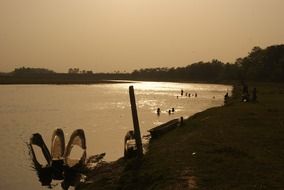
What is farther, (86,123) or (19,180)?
(86,123)

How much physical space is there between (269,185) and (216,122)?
16.0 meters

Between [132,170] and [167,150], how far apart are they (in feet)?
9.47

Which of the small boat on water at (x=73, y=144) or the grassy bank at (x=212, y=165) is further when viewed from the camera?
the small boat on water at (x=73, y=144)

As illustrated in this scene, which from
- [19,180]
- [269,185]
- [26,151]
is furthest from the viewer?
[26,151]

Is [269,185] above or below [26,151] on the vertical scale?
above

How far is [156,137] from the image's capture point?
26.7 m

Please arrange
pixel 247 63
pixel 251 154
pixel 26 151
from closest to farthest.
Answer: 1. pixel 251 154
2. pixel 26 151
3. pixel 247 63

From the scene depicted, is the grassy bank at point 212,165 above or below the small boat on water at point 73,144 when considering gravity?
above

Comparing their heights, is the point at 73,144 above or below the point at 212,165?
below

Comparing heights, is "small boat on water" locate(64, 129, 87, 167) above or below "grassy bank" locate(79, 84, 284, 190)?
below

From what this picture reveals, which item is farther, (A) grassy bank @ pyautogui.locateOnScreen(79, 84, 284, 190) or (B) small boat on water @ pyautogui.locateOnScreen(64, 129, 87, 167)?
(B) small boat on water @ pyautogui.locateOnScreen(64, 129, 87, 167)

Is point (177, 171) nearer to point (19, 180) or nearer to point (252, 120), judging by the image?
point (19, 180)

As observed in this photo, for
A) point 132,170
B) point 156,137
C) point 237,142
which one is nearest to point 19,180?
point 132,170

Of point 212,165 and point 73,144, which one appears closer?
point 212,165
